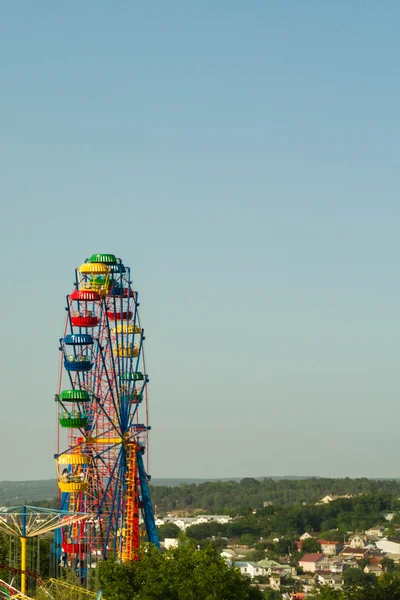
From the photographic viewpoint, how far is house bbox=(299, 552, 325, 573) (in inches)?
7219

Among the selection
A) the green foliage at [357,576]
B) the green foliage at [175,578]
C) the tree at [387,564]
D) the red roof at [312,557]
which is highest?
the green foliage at [175,578]

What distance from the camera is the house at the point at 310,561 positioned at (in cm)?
18338

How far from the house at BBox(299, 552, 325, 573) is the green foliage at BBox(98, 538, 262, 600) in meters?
110

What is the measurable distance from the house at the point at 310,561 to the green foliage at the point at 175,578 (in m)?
110

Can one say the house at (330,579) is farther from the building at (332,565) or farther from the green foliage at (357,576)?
the building at (332,565)

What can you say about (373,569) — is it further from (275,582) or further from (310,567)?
(275,582)

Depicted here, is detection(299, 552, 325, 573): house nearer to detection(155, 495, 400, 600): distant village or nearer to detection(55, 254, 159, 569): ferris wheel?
detection(155, 495, 400, 600): distant village

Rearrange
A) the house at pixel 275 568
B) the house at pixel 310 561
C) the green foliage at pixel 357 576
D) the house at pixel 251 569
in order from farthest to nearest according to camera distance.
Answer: the house at pixel 310 561, the house at pixel 275 568, the house at pixel 251 569, the green foliage at pixel 357 576

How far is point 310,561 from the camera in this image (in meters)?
186

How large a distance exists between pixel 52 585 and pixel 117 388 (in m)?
20.2

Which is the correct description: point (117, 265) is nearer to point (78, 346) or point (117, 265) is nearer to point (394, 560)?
point (78, 346)

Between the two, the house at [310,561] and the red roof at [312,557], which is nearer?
the house at [310,561]

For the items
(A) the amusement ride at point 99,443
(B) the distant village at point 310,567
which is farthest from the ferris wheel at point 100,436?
(B) the distant village at point 310,567

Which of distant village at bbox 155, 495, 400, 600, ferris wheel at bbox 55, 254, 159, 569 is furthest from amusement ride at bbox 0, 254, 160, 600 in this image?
distant village at bbox 155, 495, 400, 600
